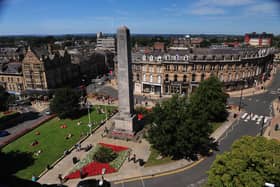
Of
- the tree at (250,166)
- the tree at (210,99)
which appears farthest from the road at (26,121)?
the tree at (250,166)

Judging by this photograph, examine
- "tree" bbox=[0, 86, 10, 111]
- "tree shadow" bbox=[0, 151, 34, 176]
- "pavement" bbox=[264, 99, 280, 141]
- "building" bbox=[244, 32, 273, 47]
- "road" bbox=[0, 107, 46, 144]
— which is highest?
"building" bbox=[244, 32, 273, 47]

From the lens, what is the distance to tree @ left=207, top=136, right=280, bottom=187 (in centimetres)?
1638

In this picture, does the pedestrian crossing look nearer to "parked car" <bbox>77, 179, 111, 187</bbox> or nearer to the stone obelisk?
the stone obelisk

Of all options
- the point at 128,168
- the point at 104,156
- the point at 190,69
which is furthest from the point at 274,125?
the point at 104,156

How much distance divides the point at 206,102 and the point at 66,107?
101 ft

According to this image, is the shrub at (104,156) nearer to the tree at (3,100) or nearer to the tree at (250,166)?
the tree at (250,166)

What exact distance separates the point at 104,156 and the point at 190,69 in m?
40.3

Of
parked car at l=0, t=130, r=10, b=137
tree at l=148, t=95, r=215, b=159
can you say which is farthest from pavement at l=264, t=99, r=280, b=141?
parked car at l=0, t=130, r=10, b=137

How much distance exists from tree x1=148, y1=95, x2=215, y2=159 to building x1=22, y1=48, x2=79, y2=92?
4765 centimetres

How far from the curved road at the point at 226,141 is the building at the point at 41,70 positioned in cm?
5062

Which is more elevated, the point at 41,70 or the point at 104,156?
the point at 41,70

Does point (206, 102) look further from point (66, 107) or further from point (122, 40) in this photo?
point (66, 107)

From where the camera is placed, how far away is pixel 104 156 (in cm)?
3059

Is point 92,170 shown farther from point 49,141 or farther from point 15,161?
point 49,141
